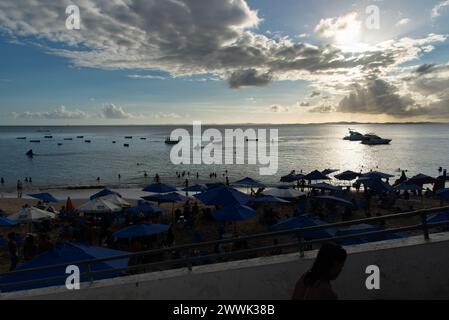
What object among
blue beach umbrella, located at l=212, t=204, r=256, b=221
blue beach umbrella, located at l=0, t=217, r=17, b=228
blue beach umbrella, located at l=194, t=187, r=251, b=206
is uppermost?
blue beach umbrella, located at l=194, t=187, r=251, b=206

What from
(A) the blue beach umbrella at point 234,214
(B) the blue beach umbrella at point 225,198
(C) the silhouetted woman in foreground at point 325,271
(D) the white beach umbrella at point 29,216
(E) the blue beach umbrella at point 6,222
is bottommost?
(E) the blue beach umbrella at point 6,222

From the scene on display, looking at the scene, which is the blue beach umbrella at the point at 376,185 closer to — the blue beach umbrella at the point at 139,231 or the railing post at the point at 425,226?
the blue beach umbrella at the point at 139,231

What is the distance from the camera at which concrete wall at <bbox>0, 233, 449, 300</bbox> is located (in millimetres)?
4633

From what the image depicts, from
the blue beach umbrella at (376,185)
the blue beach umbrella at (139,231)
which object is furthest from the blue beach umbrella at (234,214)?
the blue beach umbrella at (376,185)

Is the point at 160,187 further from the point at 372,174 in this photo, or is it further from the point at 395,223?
the point at 372,174

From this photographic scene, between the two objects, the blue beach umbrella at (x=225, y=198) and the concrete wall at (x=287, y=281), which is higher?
the concrete wall at (x=287, y=281)

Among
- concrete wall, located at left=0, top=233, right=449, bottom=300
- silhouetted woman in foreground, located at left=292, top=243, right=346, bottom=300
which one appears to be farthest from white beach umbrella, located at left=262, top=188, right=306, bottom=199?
silhouetted woman in foreground, located at left=292, top=243, right=346, bottom=300

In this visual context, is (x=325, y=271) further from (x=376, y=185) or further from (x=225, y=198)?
(x=376, y=185)

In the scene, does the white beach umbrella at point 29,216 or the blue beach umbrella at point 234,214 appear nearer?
the blue beach umbrella at point 234,214

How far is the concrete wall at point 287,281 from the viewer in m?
4.63

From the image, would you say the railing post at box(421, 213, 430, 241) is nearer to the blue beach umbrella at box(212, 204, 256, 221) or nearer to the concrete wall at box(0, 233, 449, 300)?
the concrete wall at box(0, 233, 449, 300)

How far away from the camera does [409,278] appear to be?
183 inches

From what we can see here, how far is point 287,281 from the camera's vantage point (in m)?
4.66
